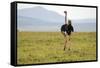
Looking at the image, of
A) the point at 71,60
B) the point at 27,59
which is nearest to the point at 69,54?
the point at 71,60

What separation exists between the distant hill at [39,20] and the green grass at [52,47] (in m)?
0.05

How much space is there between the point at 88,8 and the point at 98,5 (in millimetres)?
152

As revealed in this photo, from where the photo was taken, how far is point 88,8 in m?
2.45

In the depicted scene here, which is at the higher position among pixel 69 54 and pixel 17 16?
pixel 17 16

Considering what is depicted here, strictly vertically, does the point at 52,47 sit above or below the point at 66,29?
below

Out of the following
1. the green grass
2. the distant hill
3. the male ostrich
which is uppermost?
the distant hill

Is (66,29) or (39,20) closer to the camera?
(39,20)

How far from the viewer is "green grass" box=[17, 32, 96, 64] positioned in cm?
216

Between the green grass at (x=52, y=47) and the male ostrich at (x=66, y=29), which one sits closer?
the green grass at (x=52, y=47)

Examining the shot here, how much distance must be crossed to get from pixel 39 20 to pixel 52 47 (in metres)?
0.28

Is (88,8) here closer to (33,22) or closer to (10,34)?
(33,22)

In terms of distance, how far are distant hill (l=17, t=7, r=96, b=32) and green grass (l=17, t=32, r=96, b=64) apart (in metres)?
0.05

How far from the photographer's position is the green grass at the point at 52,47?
2164mm

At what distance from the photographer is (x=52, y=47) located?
2.29m
